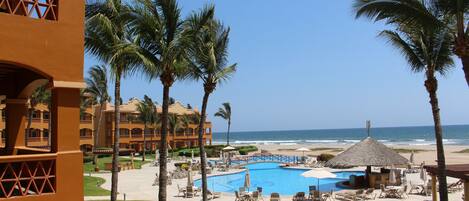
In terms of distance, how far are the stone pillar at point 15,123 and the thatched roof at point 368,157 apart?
18.8 m

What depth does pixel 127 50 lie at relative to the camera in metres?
13.3

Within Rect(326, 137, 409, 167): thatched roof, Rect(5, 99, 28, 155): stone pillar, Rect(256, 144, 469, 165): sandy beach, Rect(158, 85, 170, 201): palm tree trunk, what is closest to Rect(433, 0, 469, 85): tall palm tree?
Rect(158, 85, 170, 201): palm tree trunk

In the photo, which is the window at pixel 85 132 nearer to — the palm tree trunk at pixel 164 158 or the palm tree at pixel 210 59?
the palm tree at pixel 210 59

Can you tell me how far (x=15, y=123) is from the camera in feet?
45.4

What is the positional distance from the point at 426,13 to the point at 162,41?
7.89m

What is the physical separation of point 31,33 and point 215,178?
29725 mm

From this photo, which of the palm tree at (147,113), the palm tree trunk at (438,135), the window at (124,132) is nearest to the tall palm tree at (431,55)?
the palm tree trunk at (438,135)

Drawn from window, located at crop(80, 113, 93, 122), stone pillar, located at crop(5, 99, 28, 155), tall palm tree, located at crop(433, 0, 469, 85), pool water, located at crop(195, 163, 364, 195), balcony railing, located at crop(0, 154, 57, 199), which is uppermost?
tall palm tree, located at crop(433, 0, 469, 85)

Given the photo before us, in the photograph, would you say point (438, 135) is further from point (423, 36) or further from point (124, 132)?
point (124, 132)

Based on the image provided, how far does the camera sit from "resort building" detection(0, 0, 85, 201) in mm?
9320

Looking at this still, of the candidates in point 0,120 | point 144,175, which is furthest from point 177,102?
point 144,175

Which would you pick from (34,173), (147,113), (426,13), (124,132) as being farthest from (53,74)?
(124,132)

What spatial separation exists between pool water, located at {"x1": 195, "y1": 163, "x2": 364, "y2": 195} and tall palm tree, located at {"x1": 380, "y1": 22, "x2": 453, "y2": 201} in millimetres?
15035

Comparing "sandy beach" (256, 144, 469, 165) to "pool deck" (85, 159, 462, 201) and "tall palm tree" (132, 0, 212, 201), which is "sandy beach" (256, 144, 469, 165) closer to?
"pool deck" (85, 159, 462, 201)
